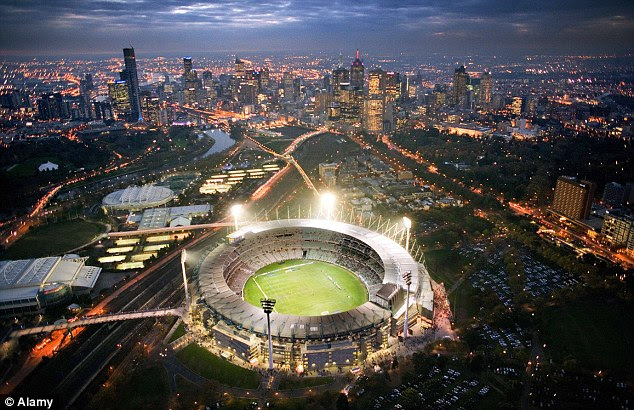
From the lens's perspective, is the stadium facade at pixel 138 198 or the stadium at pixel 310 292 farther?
the stadium facade at pixel 138 198

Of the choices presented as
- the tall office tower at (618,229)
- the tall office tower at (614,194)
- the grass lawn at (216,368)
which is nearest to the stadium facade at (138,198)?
the grass lawn at (216,368)

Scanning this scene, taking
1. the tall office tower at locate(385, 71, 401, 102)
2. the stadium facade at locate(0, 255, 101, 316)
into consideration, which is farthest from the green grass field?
the tall office tower at locate(385, 71, 401, 102)

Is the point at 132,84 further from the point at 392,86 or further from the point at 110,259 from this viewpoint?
the point at 110,259

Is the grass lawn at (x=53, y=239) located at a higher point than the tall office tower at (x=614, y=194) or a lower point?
lower

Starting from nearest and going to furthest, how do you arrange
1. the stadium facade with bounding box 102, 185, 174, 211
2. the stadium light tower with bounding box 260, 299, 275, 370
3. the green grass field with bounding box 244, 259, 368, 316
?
the stadium light tower with bounding box 260, 299, 275, 370, the green grass field with bounding box 244, 259, 368, 316, the stadium facade with bounding box 102, 185, 174, 211

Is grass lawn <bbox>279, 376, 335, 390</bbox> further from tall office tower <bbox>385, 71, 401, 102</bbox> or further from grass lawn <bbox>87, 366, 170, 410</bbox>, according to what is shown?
tall office tower <bbox>385, 71, 401, 102</bbox>

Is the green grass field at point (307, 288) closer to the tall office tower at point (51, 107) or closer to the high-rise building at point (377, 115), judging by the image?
the high-rise building at point (377, 115)

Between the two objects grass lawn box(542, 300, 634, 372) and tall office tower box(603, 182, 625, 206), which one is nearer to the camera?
grass lawn box(542, 300, 634, 372)
